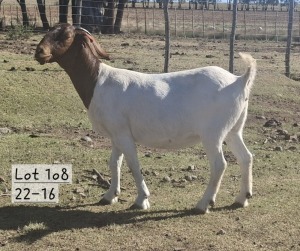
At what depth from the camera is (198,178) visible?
312 inches

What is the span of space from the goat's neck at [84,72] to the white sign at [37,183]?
817 mm

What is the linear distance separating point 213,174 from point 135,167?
82 cm

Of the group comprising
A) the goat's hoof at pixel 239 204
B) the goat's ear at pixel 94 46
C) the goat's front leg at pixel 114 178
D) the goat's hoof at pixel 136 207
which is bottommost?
the goat's hoof at pixel 239 204

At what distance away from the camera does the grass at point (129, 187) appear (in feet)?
18.7

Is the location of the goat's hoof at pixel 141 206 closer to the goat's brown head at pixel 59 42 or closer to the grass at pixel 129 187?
the grass at pixel 129 187

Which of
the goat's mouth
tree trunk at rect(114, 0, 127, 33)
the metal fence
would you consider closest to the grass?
the goat's mouth

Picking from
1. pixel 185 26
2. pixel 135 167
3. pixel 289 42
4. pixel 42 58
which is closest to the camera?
pixel 42 58

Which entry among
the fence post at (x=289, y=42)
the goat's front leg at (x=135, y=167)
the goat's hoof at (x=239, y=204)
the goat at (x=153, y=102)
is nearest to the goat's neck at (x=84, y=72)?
the goat at (x=153, y=102)

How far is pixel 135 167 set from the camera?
6.34 m

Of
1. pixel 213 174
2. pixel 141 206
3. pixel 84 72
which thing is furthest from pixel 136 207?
pixel 84 72

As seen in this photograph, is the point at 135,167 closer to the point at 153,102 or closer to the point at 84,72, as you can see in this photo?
the point at 153,102

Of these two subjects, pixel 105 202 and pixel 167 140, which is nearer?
pixel 167 140

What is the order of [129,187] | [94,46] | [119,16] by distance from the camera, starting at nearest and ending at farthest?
[94,46] < [129,187] < [119,16]

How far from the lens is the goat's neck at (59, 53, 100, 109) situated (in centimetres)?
638
